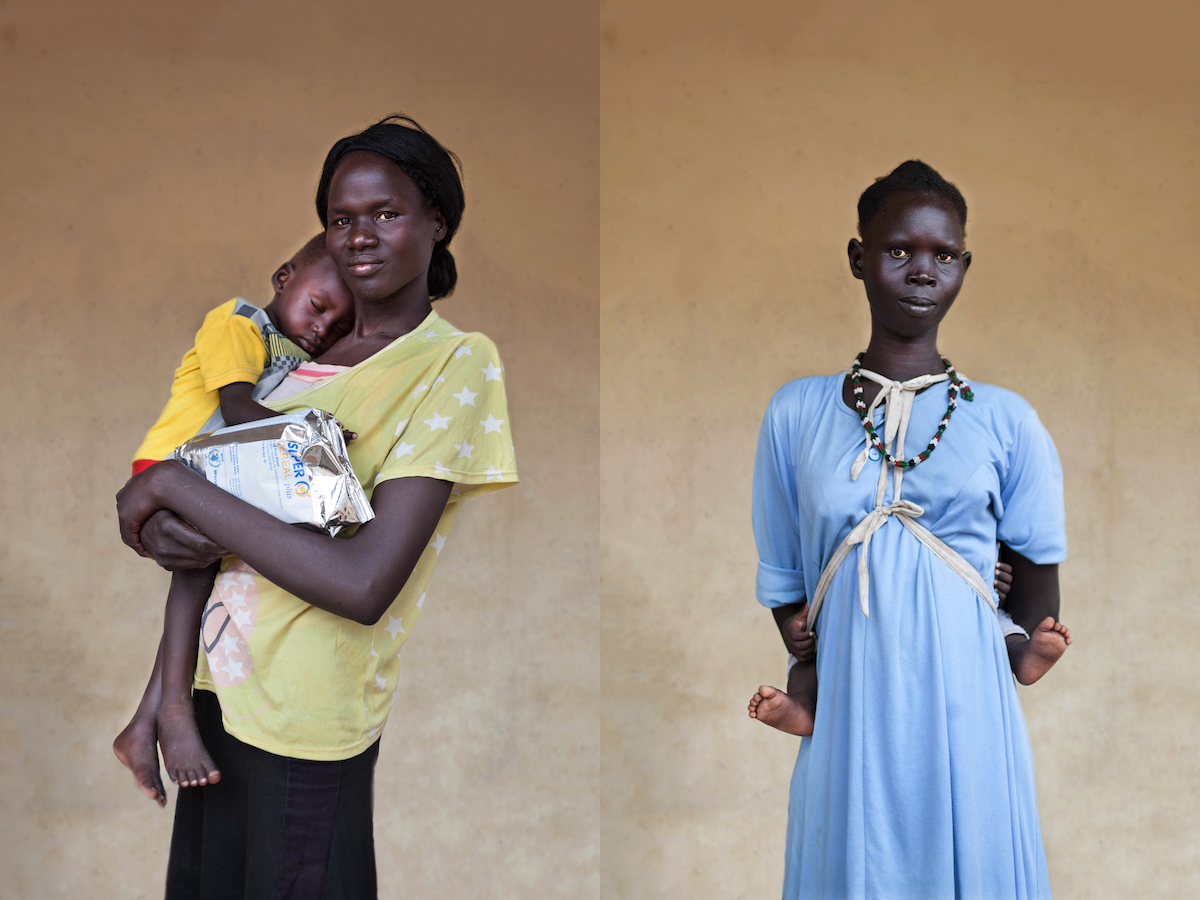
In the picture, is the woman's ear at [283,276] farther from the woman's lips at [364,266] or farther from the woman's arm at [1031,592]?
the woman's arm at [1031,592]

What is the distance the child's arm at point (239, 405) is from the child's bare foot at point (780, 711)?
2.87ft

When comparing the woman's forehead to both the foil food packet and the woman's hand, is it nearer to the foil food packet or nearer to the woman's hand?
the foil food packet

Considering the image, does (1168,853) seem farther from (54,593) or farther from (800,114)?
(54,593)

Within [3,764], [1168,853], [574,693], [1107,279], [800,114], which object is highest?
[800,114]

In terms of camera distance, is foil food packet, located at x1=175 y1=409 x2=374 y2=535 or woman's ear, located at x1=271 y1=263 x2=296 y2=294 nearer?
foil food packet, located at x1=175 y1=409 x2=374 y2=535

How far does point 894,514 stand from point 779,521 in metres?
0.24

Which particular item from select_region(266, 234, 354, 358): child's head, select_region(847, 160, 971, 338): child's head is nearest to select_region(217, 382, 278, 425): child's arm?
select_region(266, 234, 354, 358): child's head

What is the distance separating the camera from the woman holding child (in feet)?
4.07

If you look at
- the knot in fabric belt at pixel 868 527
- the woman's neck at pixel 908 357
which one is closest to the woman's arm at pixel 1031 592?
the knot in fabric belt at pixel 868 527

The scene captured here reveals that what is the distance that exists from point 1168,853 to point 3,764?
3864mm

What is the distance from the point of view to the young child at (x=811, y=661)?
1.59m

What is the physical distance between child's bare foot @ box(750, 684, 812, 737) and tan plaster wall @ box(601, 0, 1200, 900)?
5.34 feet

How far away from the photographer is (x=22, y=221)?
313 cm

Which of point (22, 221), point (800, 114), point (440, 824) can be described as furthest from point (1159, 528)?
point (22, 221)
